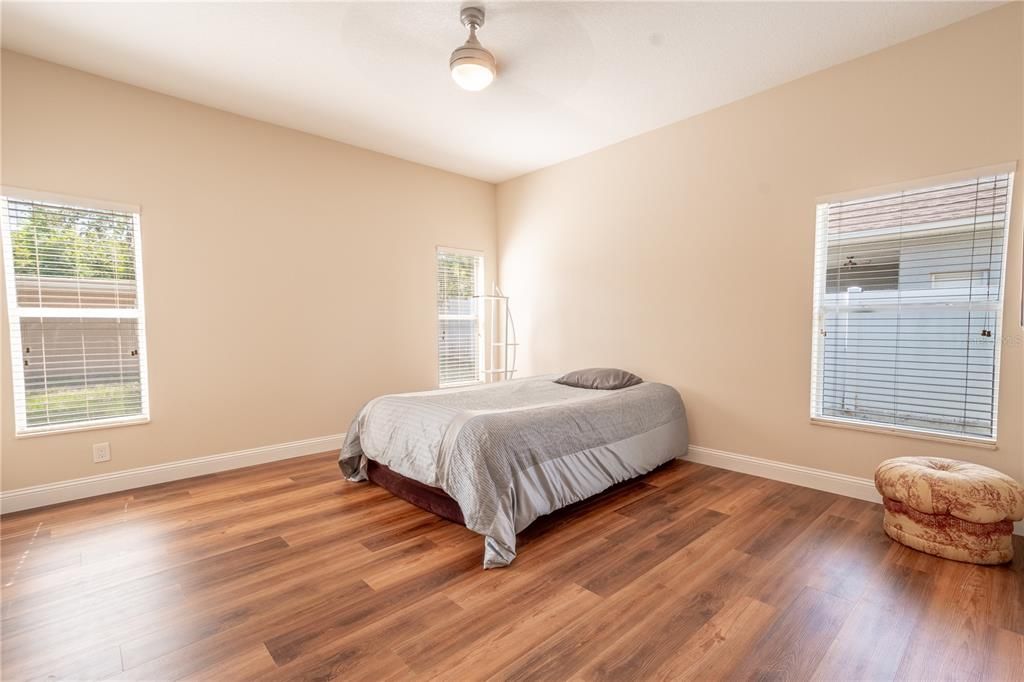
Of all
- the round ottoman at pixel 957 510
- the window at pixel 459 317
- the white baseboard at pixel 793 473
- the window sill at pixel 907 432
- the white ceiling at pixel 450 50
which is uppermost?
the white ceiling at pixel 450 50

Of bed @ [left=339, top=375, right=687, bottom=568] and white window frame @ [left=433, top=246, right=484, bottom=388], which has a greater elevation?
white window frame @ [left=433, top=246, right=484, bottom=388]

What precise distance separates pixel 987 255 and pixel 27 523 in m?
5.64

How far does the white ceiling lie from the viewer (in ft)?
8.06

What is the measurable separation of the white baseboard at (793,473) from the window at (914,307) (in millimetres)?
389

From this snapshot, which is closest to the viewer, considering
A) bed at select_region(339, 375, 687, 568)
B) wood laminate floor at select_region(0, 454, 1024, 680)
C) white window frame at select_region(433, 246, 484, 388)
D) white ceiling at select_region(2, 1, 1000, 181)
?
wood laminate floor at select_region(0, 454, 1024, 680)

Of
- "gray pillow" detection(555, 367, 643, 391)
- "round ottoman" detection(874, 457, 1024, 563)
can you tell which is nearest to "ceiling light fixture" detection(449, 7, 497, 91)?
"gray pillow" detection(555, 367, 643, 391)

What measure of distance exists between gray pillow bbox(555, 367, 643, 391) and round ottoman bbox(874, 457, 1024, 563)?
175 centimetres

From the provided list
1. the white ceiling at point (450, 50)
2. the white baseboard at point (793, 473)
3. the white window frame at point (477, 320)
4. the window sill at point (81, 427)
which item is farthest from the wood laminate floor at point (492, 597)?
the white ceiling at point (450, 50)

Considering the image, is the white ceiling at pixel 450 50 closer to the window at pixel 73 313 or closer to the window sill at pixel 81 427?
the window at pixel 73 313

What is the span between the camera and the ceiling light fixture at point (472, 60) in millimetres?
2488

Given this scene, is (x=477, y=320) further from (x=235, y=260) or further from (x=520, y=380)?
(x=235, y=260)

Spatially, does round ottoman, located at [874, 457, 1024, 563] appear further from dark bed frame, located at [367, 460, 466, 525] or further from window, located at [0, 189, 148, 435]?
window, located at [0, 189, 148, 435]

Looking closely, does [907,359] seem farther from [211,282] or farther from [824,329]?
[211,282]

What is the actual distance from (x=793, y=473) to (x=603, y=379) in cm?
149
